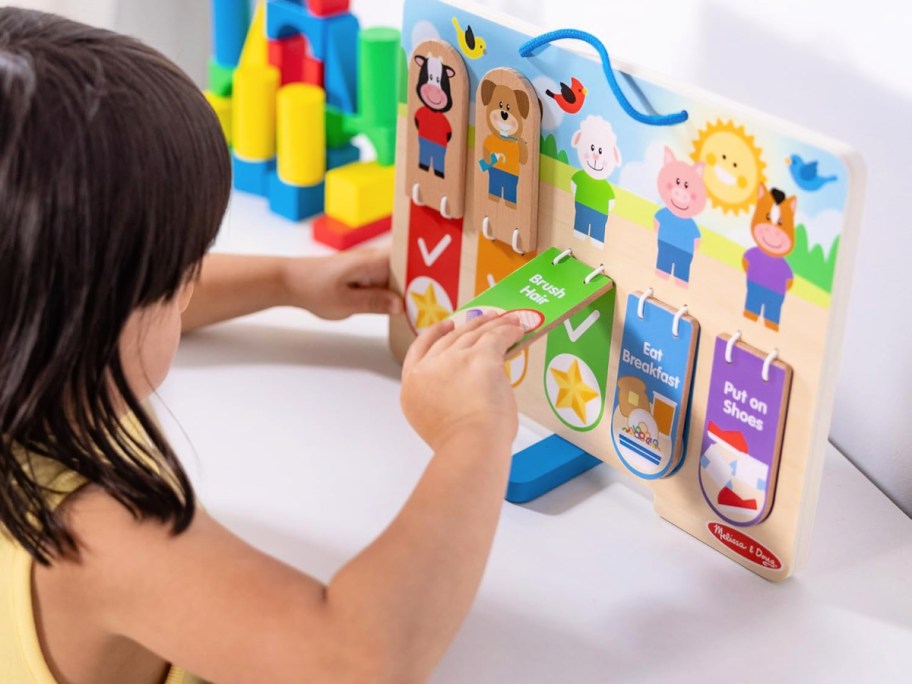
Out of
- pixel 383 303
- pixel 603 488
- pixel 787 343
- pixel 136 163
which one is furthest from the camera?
pixel 383 303

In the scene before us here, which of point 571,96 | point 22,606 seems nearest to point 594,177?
point 571,96

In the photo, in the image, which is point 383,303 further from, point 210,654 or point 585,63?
point 210,654

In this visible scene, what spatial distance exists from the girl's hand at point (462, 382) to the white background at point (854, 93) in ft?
0.81

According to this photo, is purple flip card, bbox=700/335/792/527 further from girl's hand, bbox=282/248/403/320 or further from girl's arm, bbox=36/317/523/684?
girl's hand, bbox=282/248/403/320

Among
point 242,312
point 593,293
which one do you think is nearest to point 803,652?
point 593,293

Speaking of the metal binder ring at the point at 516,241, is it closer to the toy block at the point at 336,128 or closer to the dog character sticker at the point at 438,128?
the dog character sticker at the point at 438,128

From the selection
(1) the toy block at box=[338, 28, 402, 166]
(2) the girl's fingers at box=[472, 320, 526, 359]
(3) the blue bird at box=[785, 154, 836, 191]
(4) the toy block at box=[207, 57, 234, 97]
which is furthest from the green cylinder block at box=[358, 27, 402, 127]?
(3) the blue bird at box=[785, 154, 836, 191]

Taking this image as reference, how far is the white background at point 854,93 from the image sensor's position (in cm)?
76

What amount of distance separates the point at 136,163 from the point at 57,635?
220 millimetres

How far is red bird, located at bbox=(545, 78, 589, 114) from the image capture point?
0.69 m

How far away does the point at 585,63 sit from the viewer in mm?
679

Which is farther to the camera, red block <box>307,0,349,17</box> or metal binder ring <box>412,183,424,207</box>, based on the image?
red block <box>307,0,349,17</box>

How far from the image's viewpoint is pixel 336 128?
3.46ft

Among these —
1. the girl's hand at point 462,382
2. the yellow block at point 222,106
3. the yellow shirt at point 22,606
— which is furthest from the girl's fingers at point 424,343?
the yellow block at point 222,106
